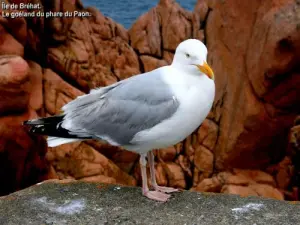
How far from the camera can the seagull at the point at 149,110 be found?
273 centimetres

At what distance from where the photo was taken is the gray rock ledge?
271cm

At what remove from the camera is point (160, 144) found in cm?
285

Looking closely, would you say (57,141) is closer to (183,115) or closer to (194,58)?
(183,115)

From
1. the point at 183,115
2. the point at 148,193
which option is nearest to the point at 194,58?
the point at 183,115

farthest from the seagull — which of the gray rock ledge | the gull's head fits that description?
the gray rock ledge

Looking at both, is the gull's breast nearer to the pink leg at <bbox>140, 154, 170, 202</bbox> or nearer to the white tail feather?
the pink leg at <bbox>140, 154, 170, 202</bbox>

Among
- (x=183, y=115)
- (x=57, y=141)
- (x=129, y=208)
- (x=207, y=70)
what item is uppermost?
(x=207, y=70)

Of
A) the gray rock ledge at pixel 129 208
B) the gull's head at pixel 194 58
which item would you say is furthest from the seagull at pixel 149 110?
the gray rock ledge at pixel 129 208

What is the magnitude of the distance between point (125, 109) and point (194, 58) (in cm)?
51

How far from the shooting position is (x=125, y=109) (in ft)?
9.48

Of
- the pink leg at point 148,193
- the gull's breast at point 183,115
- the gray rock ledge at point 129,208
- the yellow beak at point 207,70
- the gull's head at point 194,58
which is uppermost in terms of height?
the gull's head at point 194,58

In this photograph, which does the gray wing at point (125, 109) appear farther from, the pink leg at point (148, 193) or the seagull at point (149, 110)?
the pink leg at point (148, 193)

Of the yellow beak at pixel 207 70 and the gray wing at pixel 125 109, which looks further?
the gray wing at pixel 125 109

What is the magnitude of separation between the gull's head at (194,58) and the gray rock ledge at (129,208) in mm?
774
